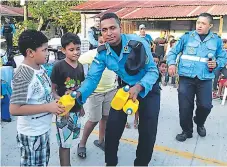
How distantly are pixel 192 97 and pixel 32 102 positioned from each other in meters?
2.53

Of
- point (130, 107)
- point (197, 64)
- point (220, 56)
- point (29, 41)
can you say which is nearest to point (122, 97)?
point (130, 107)

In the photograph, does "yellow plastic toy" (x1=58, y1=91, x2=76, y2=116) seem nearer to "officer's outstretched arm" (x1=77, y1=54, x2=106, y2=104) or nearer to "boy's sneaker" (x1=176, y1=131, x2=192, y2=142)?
"officer's outstretched arm" (x1=77, y1=54, x2=106, y2=104)

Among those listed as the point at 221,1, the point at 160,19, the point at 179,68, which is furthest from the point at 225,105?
the point at 221,1

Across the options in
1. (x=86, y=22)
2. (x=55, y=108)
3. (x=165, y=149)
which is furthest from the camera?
(x=86, y=22)

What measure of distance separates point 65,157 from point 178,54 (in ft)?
7.08

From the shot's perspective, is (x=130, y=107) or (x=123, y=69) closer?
(x=130, y=107)

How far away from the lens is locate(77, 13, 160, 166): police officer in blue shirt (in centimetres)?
239

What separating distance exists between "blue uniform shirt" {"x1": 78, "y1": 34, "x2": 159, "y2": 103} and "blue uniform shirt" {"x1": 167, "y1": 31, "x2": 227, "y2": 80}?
130 centimetres

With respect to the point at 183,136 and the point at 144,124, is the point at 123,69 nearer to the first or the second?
the point at 144,124

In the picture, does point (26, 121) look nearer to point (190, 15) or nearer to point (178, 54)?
point (178, 54)

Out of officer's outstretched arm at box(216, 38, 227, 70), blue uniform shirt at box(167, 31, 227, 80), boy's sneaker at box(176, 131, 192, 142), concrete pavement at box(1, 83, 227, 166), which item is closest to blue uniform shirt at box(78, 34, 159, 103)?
concrete pavement at box(1, 83, 227, 166)

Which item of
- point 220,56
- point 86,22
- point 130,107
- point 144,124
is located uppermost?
point 86,22

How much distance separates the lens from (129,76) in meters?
2.51

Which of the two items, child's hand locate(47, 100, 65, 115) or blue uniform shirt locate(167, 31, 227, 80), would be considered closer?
child's hand locate(47, 100, 65, 115)
